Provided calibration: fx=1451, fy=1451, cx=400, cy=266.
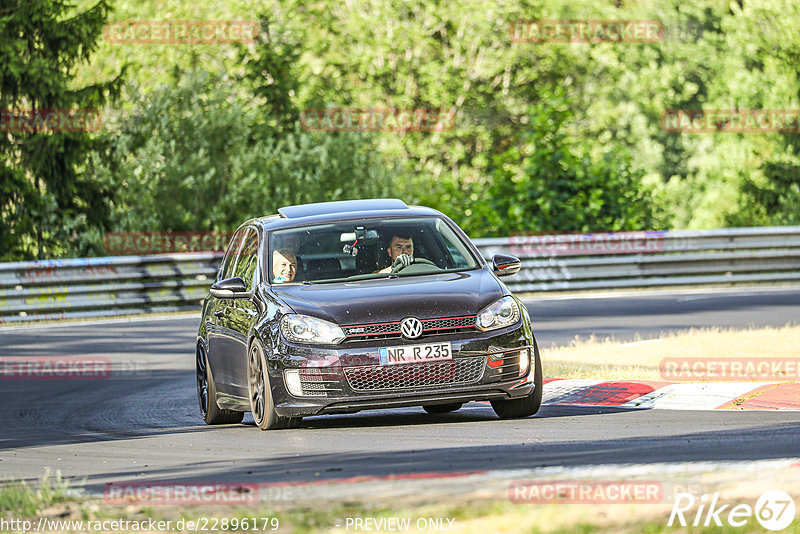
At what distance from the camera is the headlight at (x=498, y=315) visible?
962 cm

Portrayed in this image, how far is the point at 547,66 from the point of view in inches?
1997

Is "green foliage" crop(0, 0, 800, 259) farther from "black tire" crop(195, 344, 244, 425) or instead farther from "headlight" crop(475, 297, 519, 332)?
"headlight" crop(475, 297, 519, 332)

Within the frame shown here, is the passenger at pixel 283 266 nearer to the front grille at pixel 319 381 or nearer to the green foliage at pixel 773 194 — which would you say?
the front grille at pixel 319 381

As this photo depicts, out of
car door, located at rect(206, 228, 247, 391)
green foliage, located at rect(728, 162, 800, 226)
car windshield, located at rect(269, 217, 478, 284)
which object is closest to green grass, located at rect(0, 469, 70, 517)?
car windshield, located at rect(269, 217, 478, 284)

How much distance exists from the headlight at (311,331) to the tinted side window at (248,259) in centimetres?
116

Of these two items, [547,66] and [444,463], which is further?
[547,66]

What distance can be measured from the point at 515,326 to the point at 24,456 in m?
3.37

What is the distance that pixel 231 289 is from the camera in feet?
34.9

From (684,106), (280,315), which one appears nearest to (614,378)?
(280,315)

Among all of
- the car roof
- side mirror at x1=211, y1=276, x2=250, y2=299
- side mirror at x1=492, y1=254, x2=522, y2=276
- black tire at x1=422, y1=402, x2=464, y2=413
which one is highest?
the car roof

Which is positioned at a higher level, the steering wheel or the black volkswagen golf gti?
the steering wheel

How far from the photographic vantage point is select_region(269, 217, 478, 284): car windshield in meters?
10.5

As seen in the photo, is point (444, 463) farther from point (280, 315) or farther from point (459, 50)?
point (459, 50)

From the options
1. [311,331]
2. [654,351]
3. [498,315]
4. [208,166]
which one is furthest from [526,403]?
[208,166]
